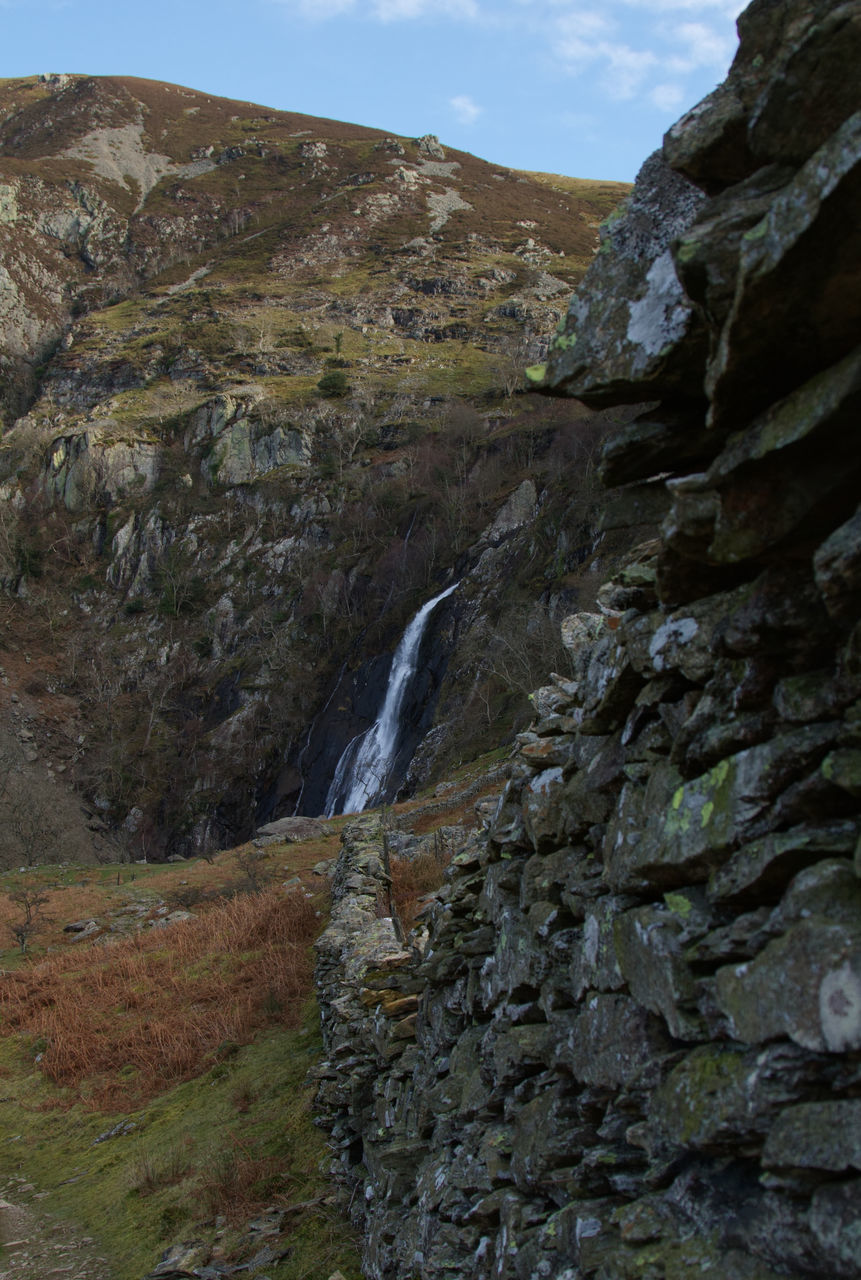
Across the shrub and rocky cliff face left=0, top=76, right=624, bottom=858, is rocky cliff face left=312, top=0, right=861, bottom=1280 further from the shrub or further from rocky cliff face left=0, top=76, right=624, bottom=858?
the shrub

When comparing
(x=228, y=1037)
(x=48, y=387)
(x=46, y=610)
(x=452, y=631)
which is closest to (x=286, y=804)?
(x=452, y=631)

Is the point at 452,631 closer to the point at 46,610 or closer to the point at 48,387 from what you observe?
the point at 46,610

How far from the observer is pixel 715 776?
2756mm

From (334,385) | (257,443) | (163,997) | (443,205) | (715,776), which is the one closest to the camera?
(715,776)

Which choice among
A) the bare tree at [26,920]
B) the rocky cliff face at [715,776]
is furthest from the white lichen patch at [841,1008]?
the bare tree at [26,920]

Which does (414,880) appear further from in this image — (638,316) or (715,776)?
(638,316)

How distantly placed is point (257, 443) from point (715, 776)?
7810 centimetres

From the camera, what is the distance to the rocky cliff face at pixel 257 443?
54.2 metres

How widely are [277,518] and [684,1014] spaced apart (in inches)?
2807

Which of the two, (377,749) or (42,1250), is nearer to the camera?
(42,1250)

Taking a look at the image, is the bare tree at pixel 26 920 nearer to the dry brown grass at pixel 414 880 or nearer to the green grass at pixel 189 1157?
the green grass at pixel 189 1157

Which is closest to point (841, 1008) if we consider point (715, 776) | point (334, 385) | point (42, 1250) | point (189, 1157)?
point (715, 776)

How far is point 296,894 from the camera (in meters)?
18.0

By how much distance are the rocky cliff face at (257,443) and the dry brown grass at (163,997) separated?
19.5 metres
